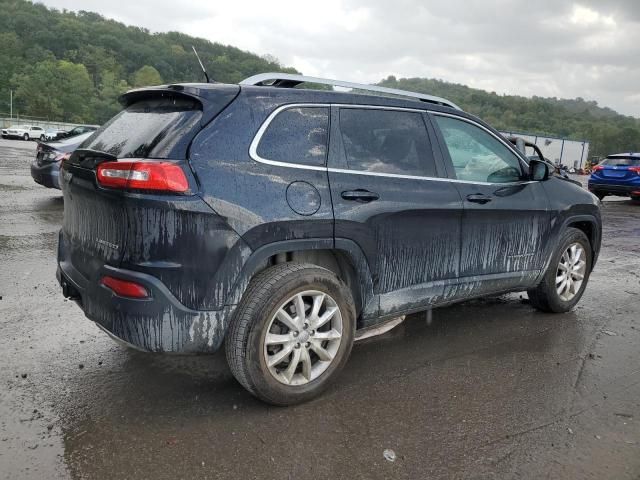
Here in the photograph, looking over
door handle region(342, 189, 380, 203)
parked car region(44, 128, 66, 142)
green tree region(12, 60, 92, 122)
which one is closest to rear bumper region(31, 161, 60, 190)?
parked car region(44, 128, 66, 142)

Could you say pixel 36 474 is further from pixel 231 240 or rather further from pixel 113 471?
pixel 231 240

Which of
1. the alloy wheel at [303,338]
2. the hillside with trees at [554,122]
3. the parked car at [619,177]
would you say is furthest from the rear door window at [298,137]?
the hillside with trees at [554,122]

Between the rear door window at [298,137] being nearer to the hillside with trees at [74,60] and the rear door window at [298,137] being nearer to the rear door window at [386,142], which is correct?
the rear door window at [386,142]

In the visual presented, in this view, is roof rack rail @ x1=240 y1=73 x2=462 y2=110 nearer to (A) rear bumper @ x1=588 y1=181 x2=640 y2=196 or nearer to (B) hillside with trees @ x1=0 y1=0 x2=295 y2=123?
(A) rear bumper @ x1=588 y1=181 x2=640 y2=196

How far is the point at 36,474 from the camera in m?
→ 2.41

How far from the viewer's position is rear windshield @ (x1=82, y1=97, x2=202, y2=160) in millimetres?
2787

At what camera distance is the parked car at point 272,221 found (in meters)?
2.71

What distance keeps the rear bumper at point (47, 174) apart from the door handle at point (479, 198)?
8296 millimetres

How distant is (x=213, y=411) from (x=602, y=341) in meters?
3.17

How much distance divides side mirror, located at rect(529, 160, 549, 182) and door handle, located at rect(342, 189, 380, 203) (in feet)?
5.75

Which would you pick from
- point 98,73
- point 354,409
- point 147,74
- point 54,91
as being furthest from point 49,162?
point 98,73

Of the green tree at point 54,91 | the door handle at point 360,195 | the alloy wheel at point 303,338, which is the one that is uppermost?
the green tree at point 54,91

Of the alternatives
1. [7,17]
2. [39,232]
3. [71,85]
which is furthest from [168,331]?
[7,17]

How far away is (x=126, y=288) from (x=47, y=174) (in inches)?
329
